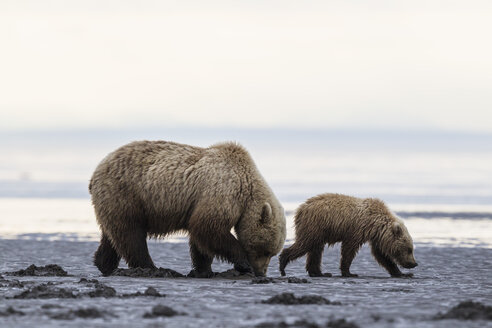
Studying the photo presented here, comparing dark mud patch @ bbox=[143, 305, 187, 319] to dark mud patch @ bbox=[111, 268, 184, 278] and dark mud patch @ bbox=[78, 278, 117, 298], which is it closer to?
dark mud patch @ bbox=[78, 278, 117, 298]

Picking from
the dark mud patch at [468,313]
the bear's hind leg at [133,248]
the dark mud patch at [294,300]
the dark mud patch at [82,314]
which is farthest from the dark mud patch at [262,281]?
the dark mud patch at [82,314]

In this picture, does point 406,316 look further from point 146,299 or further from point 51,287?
point 51,287

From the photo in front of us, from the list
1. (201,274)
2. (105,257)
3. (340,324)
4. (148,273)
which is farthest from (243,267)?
(340,324)

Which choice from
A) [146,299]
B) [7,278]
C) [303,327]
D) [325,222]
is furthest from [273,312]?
[325,222]

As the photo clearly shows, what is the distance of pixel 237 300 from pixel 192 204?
355cm

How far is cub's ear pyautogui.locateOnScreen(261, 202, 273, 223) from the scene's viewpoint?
1412cm

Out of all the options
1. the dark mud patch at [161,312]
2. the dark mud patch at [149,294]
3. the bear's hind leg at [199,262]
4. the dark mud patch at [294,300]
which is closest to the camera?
Answer: the dark mud patch at [161,312]

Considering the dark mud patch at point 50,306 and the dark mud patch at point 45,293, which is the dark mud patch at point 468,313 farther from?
the dark mud patch at point 45,293

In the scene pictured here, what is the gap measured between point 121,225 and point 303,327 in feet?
19.8

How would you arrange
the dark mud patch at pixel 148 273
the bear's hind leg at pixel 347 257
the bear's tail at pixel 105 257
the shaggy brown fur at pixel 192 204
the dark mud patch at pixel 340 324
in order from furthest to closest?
1. the bear's hind leg at pixel 347 257
2. the bear's tail at pixel 105 257
3. the shaggy brown fur at pixel 192 204
4. the dark mud patch at pixel 148 273
5. the dark mud patch at pixel 340 324

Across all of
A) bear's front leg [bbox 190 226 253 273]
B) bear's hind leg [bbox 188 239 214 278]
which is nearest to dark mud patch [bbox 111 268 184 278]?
bear's hind leg [bbox 188 239 214 278]

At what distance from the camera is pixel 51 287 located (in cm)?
1180

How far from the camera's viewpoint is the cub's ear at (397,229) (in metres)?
16.4

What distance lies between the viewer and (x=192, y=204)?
14.3 meters
